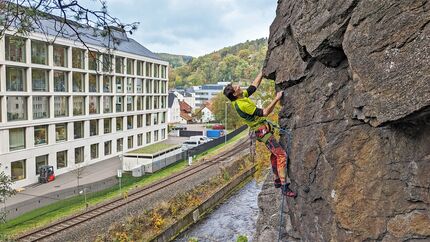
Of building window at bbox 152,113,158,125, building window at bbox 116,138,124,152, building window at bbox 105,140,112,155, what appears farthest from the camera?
building window at bbox 152,113,158,125

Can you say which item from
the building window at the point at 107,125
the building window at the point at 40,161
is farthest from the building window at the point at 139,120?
the building window at the point at 40,161

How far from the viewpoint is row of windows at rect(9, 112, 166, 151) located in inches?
1134

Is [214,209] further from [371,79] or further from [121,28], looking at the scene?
[371,79]

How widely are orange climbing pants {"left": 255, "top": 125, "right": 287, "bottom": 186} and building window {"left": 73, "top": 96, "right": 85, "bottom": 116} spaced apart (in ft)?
101

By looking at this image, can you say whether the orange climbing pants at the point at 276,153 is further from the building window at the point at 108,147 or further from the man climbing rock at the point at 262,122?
the building window at the point at 108,147

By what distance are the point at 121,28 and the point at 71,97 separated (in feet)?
95.7

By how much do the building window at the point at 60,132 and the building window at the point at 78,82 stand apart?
3.61 meters

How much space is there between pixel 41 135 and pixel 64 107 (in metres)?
3.78

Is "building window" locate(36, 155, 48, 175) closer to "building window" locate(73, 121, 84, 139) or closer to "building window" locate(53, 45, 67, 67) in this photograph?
"building window" locate(73, 121, 84, 139)

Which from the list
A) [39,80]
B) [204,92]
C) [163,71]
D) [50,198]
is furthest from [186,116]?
[50,198]

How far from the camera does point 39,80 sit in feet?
102

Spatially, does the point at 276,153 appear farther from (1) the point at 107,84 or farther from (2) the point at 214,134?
(2) the point at 214,134

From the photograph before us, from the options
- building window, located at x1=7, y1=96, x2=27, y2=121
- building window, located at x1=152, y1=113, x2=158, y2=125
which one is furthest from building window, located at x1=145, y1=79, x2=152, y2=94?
building window, located at x1=7, y1=96, x2=27, y2=121

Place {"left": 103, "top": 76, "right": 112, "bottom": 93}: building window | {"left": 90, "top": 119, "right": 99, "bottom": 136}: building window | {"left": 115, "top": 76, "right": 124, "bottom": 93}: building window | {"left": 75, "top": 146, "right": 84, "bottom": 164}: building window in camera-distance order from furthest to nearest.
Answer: {"left": 115, "top": 76, "right": 124, "bottom": 93}: building window < {"left": 103, "top": 76, "right": 112, "bottom": 93}: building window < {"left": 90, "top": 119, "right": 99, "bottom": 136}: building window < {"left": 75, "top": 146, "right": 84, "bottom": 164}: building window
